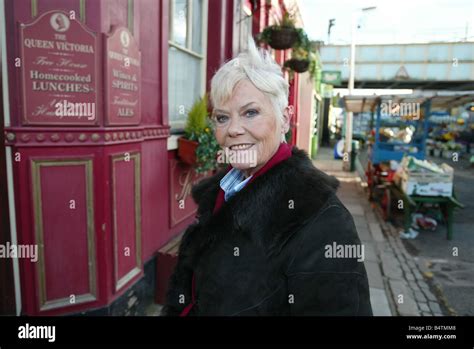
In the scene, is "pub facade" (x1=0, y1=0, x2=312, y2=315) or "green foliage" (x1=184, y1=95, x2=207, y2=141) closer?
"pub facade" (x1=0, y1=0, x2=312, y2=315)

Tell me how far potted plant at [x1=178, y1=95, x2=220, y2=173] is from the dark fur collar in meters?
2.41

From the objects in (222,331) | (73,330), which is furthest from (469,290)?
(73,330)

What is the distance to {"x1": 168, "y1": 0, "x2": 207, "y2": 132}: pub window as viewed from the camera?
4312 mm

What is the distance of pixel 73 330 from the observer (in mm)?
1628

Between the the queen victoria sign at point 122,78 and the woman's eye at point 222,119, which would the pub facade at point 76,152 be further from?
the woman's eye at point 222,119

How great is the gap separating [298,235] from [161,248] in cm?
278

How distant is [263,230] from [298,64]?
23.4 ft

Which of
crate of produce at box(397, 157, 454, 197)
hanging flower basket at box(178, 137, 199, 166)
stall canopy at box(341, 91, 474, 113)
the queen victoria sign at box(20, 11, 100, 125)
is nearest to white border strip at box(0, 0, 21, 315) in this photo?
the queen victoria sign at box(20, 11, 100, 125)

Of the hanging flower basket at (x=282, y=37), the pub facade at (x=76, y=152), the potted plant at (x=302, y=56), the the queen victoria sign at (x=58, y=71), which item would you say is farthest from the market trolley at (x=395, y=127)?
the the queen victoria sign at (x=58, y=71)

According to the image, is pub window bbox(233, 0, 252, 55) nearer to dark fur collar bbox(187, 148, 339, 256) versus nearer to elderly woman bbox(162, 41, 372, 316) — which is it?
elderly woman bbox(162, 41, 372, 316)

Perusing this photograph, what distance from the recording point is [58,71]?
2506mm

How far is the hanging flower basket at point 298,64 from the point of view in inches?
312

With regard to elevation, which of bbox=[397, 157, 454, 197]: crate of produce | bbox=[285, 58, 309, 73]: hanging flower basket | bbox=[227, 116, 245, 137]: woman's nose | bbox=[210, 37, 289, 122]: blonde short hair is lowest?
bbox=[397, 157, 454, 197]: crate of produce

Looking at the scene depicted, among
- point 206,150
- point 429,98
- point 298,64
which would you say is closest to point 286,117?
point 206,150
